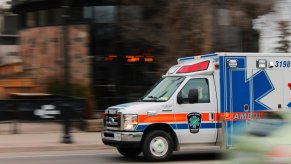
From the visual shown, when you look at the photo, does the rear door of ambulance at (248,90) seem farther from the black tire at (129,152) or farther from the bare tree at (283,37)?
the bare tree at (283,37)

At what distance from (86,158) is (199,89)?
11.3ft

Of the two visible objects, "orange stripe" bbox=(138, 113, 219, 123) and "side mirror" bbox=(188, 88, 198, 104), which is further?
"side mirror" bbox=(188, 88, 198, 104)

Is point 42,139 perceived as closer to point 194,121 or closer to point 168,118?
point 168,118

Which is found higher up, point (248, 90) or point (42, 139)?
point (248, 90)

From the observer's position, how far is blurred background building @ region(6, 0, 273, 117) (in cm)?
2150

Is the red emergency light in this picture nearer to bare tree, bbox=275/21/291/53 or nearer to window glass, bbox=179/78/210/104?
window glass, bbox=179/78/210/104

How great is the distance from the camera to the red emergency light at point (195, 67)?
13.6m

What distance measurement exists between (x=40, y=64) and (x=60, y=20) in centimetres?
249

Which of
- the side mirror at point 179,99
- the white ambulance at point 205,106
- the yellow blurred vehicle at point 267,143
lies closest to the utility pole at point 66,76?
the white ambulance at point 205,106

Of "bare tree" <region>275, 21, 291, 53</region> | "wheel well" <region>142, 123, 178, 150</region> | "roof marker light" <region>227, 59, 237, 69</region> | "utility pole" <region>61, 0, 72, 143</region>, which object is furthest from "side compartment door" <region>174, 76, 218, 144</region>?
"bare tree" <region>275, 21, 291, 53</region>

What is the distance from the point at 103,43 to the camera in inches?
1010

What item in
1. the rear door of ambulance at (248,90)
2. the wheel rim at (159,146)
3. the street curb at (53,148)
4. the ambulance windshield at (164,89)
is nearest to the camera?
the wheel rim at (159,146)

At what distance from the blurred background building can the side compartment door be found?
7235mm

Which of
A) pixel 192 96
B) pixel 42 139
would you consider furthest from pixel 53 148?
pixel 192 96
